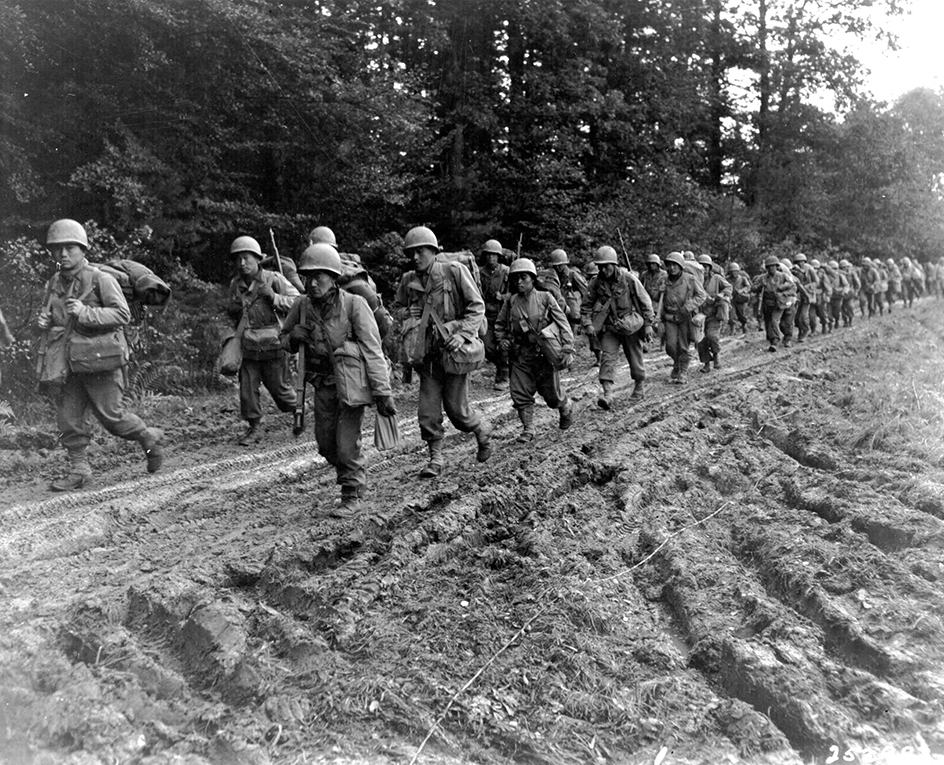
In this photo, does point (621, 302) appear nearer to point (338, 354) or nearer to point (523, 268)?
point (523, 268)

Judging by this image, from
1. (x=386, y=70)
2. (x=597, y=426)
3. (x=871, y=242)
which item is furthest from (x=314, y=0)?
(x=871, y=242)

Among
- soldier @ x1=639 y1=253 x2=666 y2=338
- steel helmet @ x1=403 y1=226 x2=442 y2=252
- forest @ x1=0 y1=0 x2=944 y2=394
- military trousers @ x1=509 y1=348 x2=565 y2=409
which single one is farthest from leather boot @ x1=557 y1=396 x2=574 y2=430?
forest @ x1=0 y1=0 x2=944 y2=394

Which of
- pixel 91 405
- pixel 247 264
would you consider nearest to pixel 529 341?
pixel 247 264

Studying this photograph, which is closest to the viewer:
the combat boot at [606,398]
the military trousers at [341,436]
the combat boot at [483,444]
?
the military trousers at [341,436]

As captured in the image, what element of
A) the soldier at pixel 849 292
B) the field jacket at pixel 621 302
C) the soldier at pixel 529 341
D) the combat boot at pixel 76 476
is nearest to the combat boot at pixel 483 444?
the soldier at pixel 529 341

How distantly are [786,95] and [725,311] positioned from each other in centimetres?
2614

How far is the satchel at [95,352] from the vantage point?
25.6ft

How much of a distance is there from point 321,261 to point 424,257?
1.67 m

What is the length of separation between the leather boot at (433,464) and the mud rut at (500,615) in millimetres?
196

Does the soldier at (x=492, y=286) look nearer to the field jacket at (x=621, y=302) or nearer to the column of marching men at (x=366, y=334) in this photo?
the column of marching men at (x=366, y=334)

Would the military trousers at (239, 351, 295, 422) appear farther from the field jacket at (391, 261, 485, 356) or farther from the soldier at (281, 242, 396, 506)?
the soldier at (281, 242, 396, 506)

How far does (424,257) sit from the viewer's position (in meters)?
8.26

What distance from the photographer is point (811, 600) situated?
499 cm

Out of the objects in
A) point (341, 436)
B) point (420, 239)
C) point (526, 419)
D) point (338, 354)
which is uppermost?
point (420, 239)
